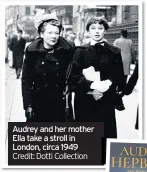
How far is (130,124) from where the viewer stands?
236 cm

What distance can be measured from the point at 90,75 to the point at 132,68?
25 centimetres

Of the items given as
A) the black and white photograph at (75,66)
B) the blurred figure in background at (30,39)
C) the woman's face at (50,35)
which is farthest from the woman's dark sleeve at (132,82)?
the blurred figure in background at (30,39)

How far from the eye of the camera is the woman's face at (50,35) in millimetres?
2326

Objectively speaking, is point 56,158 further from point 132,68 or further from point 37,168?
point 132,68

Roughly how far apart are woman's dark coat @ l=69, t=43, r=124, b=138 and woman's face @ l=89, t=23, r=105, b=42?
0.18ft

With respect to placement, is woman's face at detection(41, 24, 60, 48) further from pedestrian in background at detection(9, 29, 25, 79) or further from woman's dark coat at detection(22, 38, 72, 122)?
pedestrian in background at detection(9, 29, 25, 79)

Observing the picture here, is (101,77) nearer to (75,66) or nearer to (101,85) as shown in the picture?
(101,85)

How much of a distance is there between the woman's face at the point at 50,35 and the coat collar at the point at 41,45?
24 millimetres

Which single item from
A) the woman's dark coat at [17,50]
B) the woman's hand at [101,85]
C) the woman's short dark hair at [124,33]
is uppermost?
the woman's short dark hair at [124,33]

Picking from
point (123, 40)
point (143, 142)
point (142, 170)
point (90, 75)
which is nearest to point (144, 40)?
point (123, 40)

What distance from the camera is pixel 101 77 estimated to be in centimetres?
235

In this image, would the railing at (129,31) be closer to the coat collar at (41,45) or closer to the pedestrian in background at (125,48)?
the pedestrian in background at (125,48)

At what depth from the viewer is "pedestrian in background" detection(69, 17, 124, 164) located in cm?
234

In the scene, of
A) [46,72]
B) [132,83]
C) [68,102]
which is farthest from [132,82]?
[46,72]
